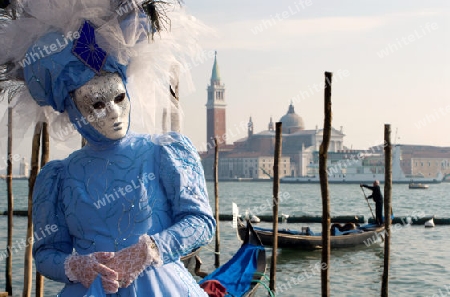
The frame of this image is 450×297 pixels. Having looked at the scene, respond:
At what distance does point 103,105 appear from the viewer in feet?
5.10

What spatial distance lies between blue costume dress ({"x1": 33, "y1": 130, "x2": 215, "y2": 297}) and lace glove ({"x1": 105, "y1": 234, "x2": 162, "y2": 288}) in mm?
27

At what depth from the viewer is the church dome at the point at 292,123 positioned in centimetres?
9088

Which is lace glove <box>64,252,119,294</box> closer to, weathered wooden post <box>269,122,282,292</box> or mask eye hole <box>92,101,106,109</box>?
mask eye hole <box>92,101,106,109</box>

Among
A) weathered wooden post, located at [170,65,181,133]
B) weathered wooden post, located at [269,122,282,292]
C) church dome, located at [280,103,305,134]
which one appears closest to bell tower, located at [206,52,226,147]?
church dome, located at [280,103,305,134]

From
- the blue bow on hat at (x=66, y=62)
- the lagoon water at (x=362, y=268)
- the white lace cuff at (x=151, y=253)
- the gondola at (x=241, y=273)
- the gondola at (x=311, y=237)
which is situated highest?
the blue bow on hat at (x=66, y=62)

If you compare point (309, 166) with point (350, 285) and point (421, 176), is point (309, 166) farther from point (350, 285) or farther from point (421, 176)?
point (350, 285)

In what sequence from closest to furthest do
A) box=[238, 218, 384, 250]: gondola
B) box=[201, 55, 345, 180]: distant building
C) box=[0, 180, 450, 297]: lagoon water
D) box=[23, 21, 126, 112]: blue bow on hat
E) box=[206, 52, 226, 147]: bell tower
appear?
box=[23, 21, 126, 112]: blue bow on hat → box=[0, 180, 450, 297]: lagoon water → box=[238, 218, 384, 250]: gondola → box=[201, 55, 345, 180]: distant building → box=[206, 52, 226, 147]: bell tower

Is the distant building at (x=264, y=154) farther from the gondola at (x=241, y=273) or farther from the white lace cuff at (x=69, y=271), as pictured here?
the white lace cuff at (x=69, y=271)

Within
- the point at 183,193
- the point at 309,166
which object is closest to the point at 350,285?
the point at 183,193

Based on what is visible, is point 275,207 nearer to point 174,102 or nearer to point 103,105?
point 174,102

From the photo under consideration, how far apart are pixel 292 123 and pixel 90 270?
91.0 m

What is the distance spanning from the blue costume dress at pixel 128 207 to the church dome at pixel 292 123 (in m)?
88.9

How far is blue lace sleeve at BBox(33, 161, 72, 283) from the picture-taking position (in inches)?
61.7

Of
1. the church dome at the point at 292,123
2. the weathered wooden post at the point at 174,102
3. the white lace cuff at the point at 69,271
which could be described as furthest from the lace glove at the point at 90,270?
the church dome at the point at 292,123
